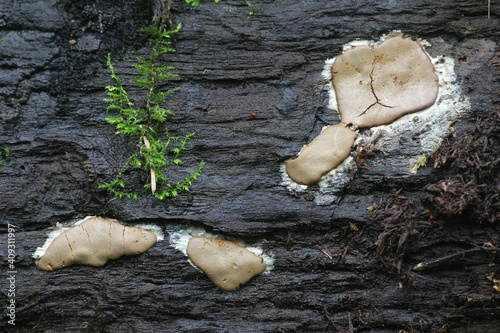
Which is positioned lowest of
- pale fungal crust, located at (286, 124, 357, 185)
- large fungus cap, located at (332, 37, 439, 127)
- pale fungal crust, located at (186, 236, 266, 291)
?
pale fungal crust, located at (186, 236, 266, 291)

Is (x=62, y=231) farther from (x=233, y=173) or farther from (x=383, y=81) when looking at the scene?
(x=383, y=81)

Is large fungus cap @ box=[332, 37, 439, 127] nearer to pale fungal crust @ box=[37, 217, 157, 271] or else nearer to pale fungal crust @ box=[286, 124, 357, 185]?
pale fungal crust @ box=[286, 124, 357, 185]

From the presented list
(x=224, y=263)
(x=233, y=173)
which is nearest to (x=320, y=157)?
(x=233, y=173)

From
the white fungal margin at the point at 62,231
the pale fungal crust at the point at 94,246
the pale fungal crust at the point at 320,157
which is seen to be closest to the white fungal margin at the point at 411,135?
the pale fungal crust at the point at 320,157

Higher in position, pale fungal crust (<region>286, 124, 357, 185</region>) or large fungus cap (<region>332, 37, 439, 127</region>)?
large fungus cap (<region>332, 37, 439, 127</region>)

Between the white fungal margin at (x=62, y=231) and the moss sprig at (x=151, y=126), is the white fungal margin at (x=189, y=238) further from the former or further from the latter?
the moss sprig at (x=151, y=126)

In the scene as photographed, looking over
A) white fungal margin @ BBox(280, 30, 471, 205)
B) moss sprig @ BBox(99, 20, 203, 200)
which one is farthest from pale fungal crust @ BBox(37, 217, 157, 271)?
white fungal margin @ BBox(280, 30, 471, 205)
